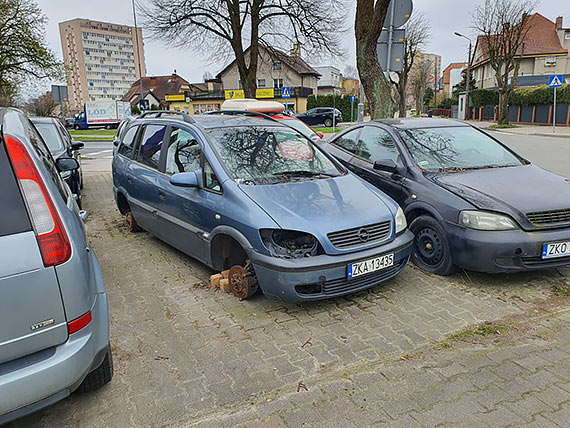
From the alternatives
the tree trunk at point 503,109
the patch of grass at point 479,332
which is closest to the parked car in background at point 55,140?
the patch of grass at point 479,332

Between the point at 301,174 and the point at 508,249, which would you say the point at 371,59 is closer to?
the point at 301,174

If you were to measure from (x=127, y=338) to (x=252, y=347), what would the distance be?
3.35ft

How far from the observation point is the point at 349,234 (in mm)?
3688

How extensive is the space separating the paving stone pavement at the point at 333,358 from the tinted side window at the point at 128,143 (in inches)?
84.7

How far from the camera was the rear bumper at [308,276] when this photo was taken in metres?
3.50

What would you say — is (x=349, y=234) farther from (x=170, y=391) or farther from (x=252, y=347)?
(x=170, y=391)

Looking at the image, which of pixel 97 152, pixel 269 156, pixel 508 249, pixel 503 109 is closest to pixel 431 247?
pixel 508 249

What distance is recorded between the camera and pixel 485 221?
13.5ft

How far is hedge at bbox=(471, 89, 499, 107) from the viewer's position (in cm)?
4281

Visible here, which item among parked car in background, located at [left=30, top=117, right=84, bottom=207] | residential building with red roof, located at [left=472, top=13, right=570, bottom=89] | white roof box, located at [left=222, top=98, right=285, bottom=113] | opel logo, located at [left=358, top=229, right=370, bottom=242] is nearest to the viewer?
opel logo, located at [left=358, top=229, right=370, bottom=242]

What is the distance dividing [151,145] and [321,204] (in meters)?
2.71

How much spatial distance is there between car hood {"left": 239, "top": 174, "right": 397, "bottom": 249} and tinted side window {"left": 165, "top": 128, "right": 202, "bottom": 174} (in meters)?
0.88

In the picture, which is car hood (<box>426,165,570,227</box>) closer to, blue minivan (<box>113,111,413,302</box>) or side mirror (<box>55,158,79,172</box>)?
blue minivan (<box>113,111,413,302</box>)

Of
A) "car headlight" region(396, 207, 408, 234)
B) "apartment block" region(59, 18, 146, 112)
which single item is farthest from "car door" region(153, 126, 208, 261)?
"apartment block" region(59, 18, 146, 112)
